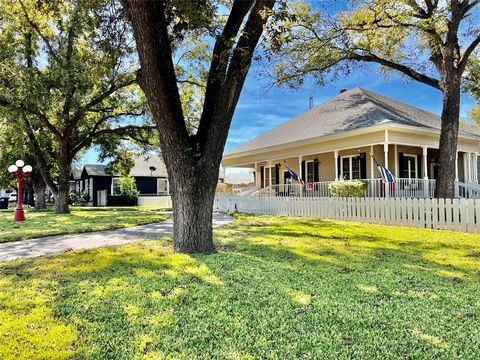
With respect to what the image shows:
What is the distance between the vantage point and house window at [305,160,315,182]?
20.1 m

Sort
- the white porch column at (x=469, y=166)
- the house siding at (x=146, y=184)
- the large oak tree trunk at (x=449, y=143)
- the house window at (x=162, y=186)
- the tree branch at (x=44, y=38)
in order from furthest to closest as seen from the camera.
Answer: the house window at (x=162, y=186)
the house siding at (x=146, y=184)
the white porch column at (x=469, y=166)
the tree branch at (x=44, y=38)
the large oak tree trunk at (x=449, y=143)

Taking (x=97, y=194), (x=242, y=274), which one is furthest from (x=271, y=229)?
(x=97, y=194)

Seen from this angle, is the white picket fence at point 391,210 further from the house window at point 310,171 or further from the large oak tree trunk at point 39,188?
the large oak tree trunk at point 39,188

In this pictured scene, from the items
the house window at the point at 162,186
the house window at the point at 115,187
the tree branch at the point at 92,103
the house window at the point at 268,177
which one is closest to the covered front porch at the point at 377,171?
the house window at the point at 268,177

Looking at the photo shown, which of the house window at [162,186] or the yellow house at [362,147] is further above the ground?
the yellow house at [362,147]

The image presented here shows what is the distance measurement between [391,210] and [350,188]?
269 cm

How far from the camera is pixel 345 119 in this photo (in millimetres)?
17344

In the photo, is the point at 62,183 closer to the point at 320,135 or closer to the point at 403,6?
the point at 320,135

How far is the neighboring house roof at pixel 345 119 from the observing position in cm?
1580

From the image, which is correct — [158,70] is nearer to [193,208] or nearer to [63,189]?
[193,208]

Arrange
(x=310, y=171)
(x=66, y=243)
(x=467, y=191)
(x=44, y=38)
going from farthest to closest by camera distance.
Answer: (x=310, y=171) → (x=467, y=191) → (x=44, y=38) → (x=66, y=243)

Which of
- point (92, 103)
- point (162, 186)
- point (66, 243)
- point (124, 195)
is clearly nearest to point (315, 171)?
point (92, 103)

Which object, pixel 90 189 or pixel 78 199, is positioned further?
pixel 90 189

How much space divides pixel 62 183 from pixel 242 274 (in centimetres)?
1638
